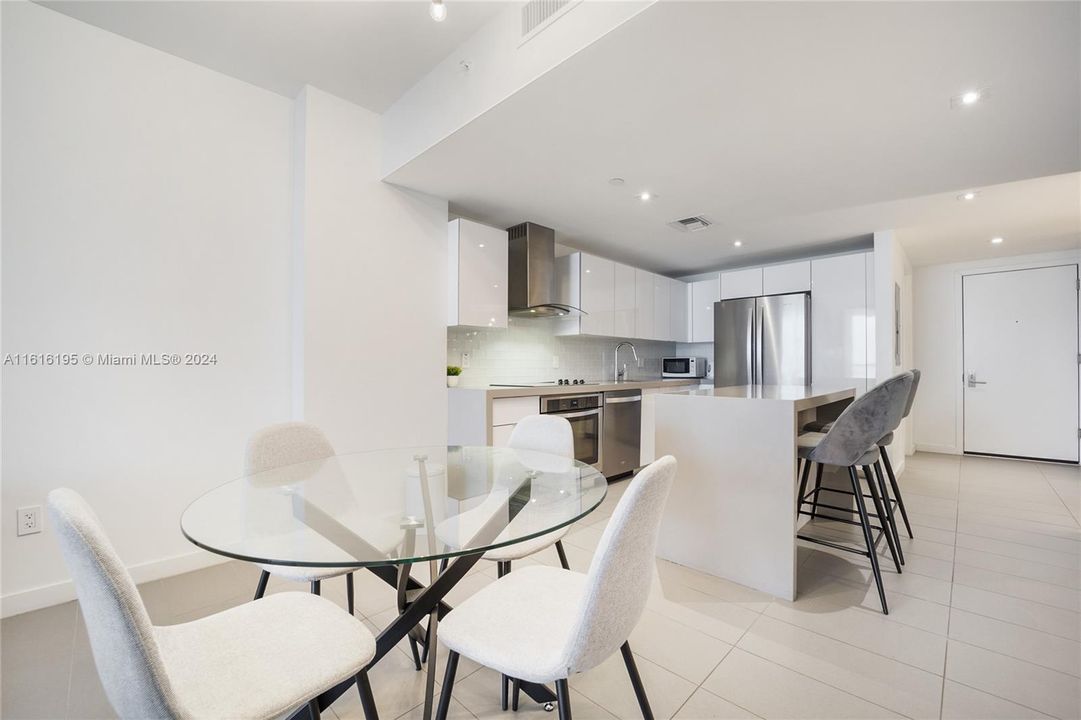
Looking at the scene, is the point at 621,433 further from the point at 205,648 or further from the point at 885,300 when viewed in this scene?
the point at 205,648

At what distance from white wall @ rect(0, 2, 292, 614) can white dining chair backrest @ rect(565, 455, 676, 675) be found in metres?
2.36

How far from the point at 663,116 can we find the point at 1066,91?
64.8 inches

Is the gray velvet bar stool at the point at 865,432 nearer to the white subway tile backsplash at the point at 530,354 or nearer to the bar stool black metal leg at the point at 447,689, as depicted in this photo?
the bar stool black metal leg at the point at 447,689

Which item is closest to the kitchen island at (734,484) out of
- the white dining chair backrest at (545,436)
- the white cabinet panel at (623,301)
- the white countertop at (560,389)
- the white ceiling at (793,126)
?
the white dining chair backrest at (545,436)

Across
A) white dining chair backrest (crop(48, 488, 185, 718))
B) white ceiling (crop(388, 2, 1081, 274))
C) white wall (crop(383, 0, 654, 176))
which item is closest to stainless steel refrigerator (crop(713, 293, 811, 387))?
white ceiling (crop(388, 2, 1081, 274))

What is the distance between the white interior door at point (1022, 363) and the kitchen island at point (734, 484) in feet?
14.0

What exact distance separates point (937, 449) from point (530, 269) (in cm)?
548

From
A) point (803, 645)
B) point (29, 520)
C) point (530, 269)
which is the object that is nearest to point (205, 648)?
point (29, 520)

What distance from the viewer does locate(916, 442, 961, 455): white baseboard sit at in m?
5.43

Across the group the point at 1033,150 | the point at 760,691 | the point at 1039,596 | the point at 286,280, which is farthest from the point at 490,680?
the point at 1033,150

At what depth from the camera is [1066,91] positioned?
1927 mm

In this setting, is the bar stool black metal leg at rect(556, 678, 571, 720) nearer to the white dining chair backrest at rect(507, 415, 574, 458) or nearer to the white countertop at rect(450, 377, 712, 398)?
the white dining chair backrest at rect(507, 415, 574, 458)

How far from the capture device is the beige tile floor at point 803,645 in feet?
4.77

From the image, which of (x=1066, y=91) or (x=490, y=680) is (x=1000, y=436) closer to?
(x=1066, y=91)
